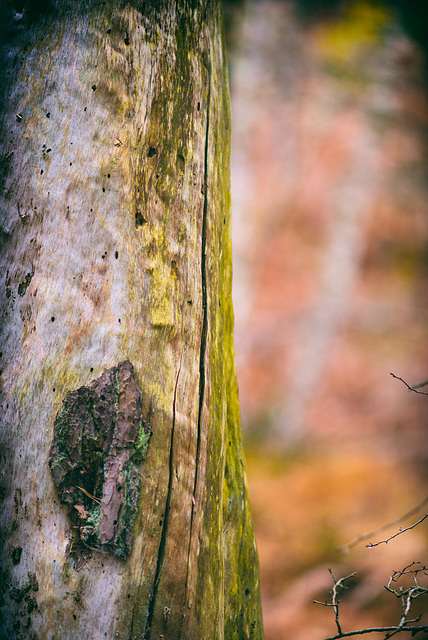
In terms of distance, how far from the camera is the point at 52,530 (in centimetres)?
87

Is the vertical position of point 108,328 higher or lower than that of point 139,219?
lower

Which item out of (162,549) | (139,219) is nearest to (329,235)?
(139,219)

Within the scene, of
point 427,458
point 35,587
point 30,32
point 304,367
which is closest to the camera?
point 35,587

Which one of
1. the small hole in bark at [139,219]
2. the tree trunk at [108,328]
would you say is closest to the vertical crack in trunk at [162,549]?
the tree trunk at [108,328]

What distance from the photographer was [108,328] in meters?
0.91

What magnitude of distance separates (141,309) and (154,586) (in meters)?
0.56

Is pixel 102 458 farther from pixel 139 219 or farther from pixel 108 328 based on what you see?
pixel 139 219

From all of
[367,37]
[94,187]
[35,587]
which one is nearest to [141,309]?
[94,187]

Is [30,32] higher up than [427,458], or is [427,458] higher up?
[427,458]

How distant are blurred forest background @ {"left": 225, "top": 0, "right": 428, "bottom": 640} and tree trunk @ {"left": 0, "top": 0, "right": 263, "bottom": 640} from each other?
171 inches

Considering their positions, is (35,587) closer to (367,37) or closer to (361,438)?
(361,438)

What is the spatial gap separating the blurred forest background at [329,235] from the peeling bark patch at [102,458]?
14.4ft

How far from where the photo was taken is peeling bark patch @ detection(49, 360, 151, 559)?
2.83 ft

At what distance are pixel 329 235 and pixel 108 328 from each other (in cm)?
503
